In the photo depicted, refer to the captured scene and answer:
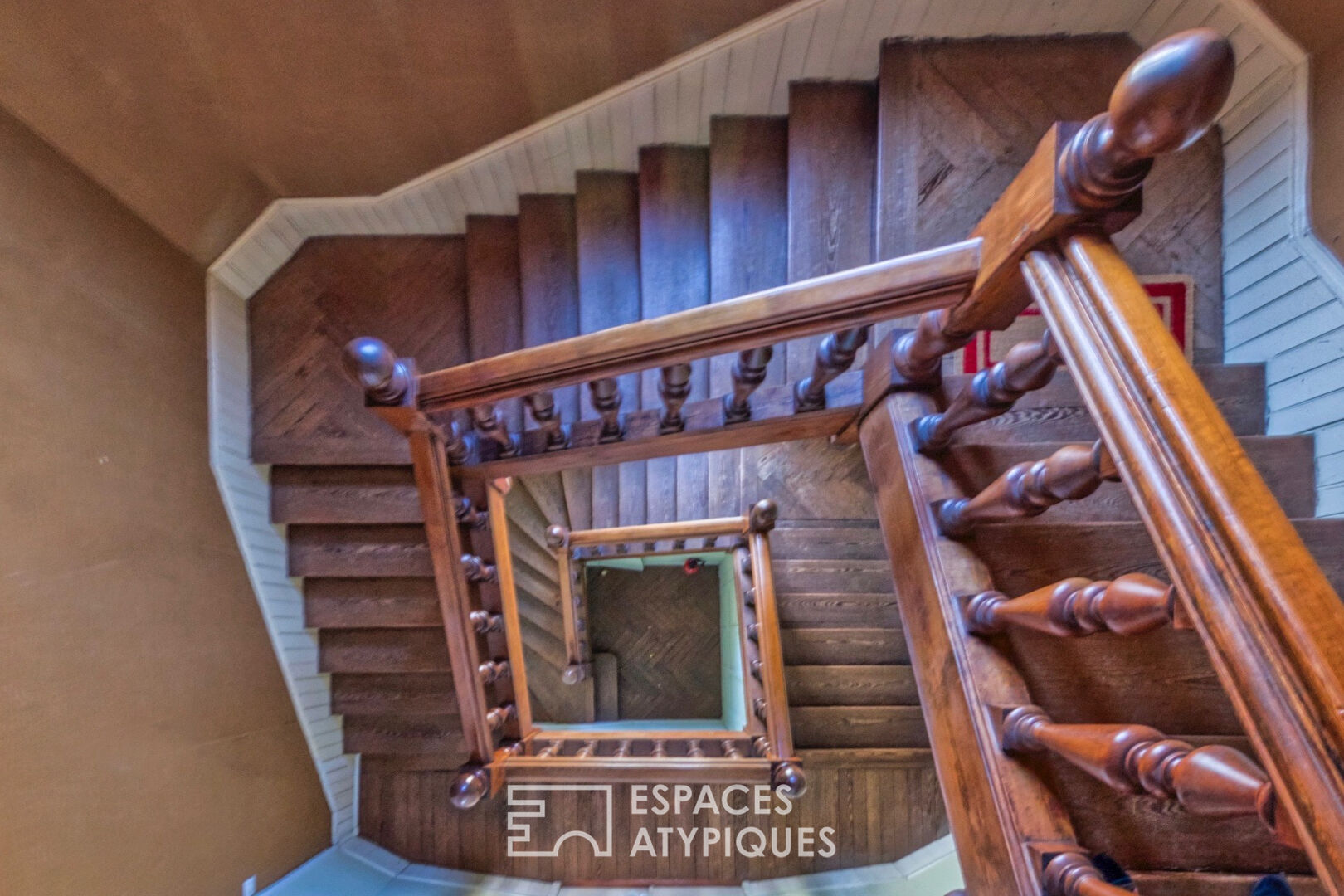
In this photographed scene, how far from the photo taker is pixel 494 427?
1529 millimetres

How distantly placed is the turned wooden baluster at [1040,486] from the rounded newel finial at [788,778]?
1.34m

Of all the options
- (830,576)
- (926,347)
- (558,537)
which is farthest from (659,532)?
(926,347)

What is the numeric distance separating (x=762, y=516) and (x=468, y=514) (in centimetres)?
108

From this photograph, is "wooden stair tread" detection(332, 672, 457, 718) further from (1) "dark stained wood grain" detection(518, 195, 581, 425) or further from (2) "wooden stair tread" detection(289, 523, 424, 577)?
(1) "dark stained wood grain" detection(518, 195, 581, 425)

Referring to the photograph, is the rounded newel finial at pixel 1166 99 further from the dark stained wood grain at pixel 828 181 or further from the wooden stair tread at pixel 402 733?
the wooden stair tread at pixel 402 733

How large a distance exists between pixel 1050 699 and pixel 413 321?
231cm

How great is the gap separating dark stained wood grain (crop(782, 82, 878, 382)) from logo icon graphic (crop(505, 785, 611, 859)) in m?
2.20

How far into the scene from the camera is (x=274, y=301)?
2326mm

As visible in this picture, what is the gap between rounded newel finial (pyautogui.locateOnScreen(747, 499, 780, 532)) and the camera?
7.65 feet

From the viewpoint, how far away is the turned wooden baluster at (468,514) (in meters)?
1.72

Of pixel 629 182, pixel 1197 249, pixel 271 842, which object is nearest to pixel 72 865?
pixel 271 842

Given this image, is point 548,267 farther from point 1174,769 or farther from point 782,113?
point 1174,769

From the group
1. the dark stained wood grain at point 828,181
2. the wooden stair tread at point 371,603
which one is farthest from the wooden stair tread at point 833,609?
the wooden stair tread at point 371,603

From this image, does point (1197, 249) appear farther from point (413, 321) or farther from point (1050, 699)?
point (413, 321)
